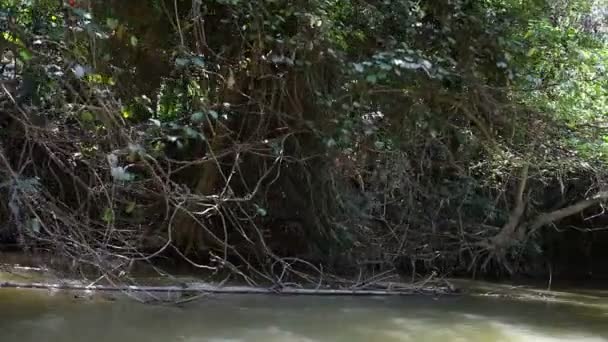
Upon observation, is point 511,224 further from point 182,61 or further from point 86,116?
point 86,116

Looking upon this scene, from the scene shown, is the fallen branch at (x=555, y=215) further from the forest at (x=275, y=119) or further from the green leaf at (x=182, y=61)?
the green leaf at (x=182, y=61)

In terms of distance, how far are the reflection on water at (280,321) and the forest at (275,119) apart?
1.18 feet

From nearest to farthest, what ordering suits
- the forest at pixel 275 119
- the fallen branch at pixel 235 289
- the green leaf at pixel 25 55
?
the green leaf at pixel 25 55 → the forest at pixel 275 119 → the fallen branch at pixel 235 289

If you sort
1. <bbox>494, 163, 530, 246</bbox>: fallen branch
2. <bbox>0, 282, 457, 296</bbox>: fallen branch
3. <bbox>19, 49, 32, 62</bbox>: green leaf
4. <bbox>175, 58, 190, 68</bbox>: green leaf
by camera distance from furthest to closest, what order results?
<bbox>494, 163, 530, 246</bbox>: fallen branch
<bbox>0, 282, 457, 296</bbox>: fallen branch
<bbox>175, 58, 190, 68</bbox>: green leaf
<bbox>19, 49, 32, 62</bbox>: green leaf

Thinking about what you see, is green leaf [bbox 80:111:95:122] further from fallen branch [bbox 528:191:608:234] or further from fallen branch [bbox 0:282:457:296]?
fallen branch [bbox 528:191:608:234]

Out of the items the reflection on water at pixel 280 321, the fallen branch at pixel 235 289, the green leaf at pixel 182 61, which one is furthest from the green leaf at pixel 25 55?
the fallen branch at pixel 235 289

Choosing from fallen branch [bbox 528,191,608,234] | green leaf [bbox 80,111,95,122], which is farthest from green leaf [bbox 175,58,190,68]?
fallen branch [bbox 528,191,608,234]

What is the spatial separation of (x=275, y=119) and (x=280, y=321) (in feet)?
4.96

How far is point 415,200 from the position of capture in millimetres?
6613

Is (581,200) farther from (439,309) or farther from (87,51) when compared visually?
(87,51)

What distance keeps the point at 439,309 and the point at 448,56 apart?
2.00 metres

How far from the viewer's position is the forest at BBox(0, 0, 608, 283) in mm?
3773

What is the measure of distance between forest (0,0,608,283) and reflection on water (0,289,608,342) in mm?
359

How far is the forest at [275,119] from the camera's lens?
3773 millimetres
